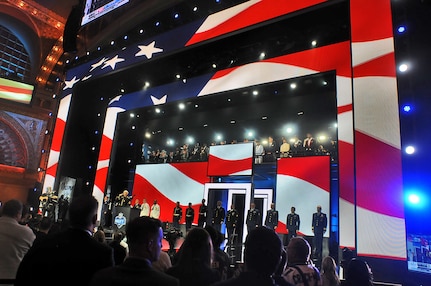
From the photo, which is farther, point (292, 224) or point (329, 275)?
point (292, 224)

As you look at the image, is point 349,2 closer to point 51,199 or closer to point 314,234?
point 314,234

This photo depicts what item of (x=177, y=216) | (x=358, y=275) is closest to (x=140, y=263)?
(x=358, y=275)

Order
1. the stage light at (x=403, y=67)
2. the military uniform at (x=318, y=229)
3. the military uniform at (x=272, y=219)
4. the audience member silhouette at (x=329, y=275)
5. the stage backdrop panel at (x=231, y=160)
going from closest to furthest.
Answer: the audience member silhouette at (x=329, y=275) → the stage light at (x=403, y=67) → the military uniform at (x=318, y=229) → the military uniform at (x=272, y=219) → the stage backdrop panel at (x=231, y=160)

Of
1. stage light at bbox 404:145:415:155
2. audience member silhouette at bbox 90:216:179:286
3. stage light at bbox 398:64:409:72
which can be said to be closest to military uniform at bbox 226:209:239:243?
stage light at bbox 404:145:415:155

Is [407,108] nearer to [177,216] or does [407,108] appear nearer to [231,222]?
[231,222]

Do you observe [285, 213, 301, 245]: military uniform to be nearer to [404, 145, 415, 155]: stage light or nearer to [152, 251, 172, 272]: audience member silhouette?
[404, 145, 415, 155]: stage light

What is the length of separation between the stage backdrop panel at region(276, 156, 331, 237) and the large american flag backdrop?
5.29 feet

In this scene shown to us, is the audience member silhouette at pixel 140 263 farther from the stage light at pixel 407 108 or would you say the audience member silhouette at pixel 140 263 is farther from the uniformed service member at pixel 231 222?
the uniformed service member at pixel 231 222

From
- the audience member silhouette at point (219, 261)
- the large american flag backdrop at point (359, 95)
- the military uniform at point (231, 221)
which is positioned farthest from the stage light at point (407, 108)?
the military uniform at point (231, 221)

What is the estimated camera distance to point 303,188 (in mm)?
9789

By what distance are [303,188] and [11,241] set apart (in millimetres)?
8167

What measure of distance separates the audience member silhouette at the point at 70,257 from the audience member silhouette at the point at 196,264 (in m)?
0.41

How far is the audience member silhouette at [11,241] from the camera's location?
8.81 ft

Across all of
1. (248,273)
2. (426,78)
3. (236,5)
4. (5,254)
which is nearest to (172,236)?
(5,254)
